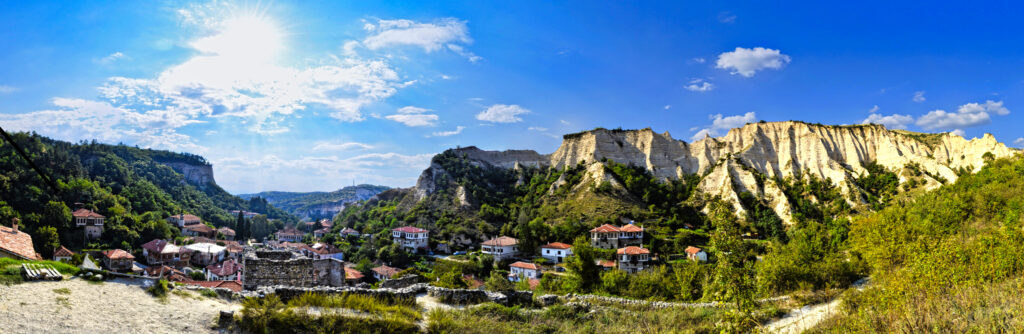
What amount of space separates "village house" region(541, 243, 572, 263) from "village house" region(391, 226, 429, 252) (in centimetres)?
1334

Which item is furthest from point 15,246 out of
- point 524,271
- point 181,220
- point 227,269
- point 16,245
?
point 181,220

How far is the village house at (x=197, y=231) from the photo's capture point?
2042 inches

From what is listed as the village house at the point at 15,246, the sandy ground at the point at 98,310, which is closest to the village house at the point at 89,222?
the village house at the point at 15,246

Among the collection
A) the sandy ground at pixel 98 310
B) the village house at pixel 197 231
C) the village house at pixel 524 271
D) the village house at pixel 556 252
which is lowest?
the village house at pixel 524 271

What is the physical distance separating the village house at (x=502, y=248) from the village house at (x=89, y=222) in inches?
1343

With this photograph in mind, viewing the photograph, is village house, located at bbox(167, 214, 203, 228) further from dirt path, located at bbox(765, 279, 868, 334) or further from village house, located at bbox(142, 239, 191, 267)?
dirt path, located at bbox(765, 279, 868, 334)

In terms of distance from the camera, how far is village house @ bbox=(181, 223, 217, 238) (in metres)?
51.9

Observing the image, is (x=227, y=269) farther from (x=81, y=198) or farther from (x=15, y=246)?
(x=81, y=198)

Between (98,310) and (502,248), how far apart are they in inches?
1344

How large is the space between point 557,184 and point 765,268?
46478mm

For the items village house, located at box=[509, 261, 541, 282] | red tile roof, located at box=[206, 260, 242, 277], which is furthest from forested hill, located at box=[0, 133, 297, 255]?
village house, located at box=[509, 261, 541, 282]

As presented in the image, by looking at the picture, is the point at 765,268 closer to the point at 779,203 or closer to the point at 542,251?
the point at 542,251

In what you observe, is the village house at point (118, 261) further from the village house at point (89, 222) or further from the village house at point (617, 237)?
the village house at point (617, 237)

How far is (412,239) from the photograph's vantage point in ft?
149
